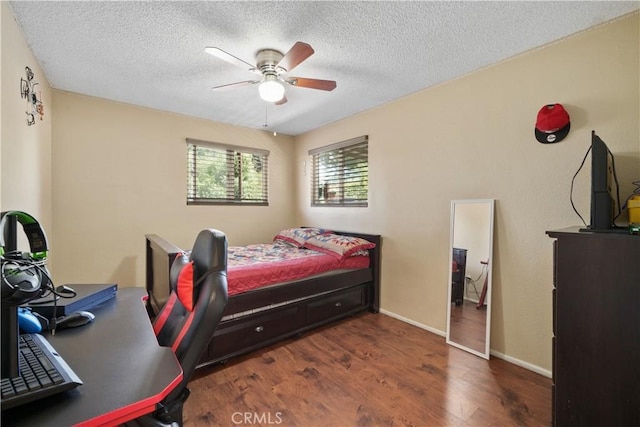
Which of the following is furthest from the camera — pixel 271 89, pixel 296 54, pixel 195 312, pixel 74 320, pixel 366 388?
pixel 271 89

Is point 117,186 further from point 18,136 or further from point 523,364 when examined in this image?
point 523,364

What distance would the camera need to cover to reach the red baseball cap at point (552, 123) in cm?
191

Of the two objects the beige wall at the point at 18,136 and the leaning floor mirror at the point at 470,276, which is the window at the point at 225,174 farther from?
the leaning floor mirror at the point at 470,276

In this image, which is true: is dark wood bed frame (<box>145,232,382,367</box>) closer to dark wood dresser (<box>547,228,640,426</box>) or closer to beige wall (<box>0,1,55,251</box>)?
beige wall (<box>0,1,55,251</box>)

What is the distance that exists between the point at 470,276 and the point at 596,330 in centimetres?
114

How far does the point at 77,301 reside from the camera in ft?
4.33

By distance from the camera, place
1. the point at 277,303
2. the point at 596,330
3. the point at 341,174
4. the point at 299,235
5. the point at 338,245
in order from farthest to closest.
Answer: the point at 341,174 → the point at 299,235 → the point at 338,245 → the point at 277,303 → the point at 596,330

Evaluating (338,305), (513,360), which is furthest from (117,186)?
(513,360)

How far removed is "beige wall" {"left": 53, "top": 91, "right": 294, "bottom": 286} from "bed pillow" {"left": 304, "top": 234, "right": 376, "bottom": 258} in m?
1.40

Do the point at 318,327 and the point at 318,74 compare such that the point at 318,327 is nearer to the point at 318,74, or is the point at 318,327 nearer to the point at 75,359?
the point at 75,359

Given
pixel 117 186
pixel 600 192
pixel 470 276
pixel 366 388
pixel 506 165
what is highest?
pixel 506 165

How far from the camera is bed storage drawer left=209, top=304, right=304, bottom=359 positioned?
2113 mm

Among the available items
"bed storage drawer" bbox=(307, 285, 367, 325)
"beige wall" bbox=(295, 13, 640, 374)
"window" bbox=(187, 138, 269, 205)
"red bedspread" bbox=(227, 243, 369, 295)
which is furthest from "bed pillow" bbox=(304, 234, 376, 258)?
"window" bbox=(187, 138, 269, 205)

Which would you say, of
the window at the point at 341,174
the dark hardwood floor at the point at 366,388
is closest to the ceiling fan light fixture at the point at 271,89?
the window at the point at 341,174
